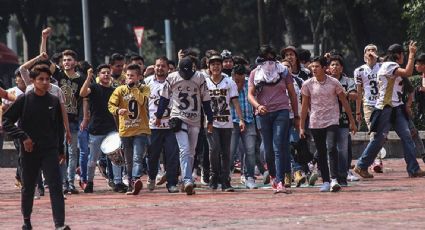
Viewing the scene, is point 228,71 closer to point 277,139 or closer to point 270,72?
point 270,72

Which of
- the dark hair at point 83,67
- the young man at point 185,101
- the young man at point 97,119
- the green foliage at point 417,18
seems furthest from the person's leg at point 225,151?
the green foliage at point 417,18

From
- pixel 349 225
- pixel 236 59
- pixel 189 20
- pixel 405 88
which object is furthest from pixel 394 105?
pixel 189 20

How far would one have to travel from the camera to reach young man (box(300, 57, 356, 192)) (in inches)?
685

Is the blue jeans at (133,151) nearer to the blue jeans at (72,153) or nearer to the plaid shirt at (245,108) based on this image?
the blue jeans at (72,153)

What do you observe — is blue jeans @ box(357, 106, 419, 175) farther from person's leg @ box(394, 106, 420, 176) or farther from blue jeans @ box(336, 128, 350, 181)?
blue jeans @ box(336, 128, 350, 181)

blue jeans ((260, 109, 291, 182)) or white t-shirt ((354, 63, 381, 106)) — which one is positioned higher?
white t-shirt ((354, 63, 381, 106))

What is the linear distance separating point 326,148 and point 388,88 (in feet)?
8.42

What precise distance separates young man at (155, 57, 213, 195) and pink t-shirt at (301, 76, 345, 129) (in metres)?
1.24

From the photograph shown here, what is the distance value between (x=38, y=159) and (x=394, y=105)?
7.50m

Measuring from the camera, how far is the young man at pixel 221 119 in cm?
1805

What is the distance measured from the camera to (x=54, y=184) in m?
13.4

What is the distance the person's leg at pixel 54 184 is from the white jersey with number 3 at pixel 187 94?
428 cm

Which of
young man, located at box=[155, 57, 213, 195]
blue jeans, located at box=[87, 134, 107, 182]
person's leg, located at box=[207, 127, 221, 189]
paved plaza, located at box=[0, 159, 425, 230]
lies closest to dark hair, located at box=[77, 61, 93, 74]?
blue jeans, located at box=[87, 134, 107, 182]

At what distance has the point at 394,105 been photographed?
19859mm
